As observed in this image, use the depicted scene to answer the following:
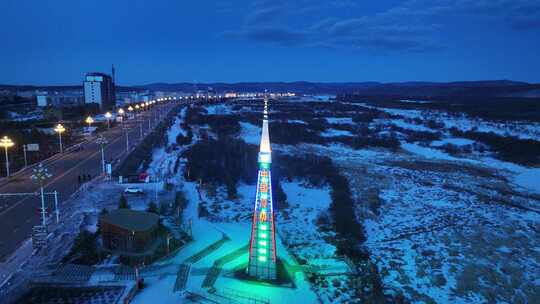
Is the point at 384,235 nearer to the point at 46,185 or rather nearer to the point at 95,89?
the point at 46,185

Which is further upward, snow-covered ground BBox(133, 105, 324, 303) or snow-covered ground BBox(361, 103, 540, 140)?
snow-covered ground BBox(361, 103, 540, 140)

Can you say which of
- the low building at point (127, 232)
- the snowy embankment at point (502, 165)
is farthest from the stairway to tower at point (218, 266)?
the snowy embankment at point (502, 165)

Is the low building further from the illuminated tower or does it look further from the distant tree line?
the distant tree line

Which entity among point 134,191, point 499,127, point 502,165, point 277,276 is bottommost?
point 277,276

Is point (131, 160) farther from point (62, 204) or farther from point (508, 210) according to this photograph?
point (508, 210)

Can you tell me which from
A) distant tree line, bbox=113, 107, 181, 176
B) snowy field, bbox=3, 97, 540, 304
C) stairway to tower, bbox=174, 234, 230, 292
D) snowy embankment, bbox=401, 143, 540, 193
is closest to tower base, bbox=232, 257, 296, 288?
snowy field, bbox=3, 97, 540, 304

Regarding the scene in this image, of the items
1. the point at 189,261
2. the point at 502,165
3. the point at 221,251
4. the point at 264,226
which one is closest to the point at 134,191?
the point at 221,251
